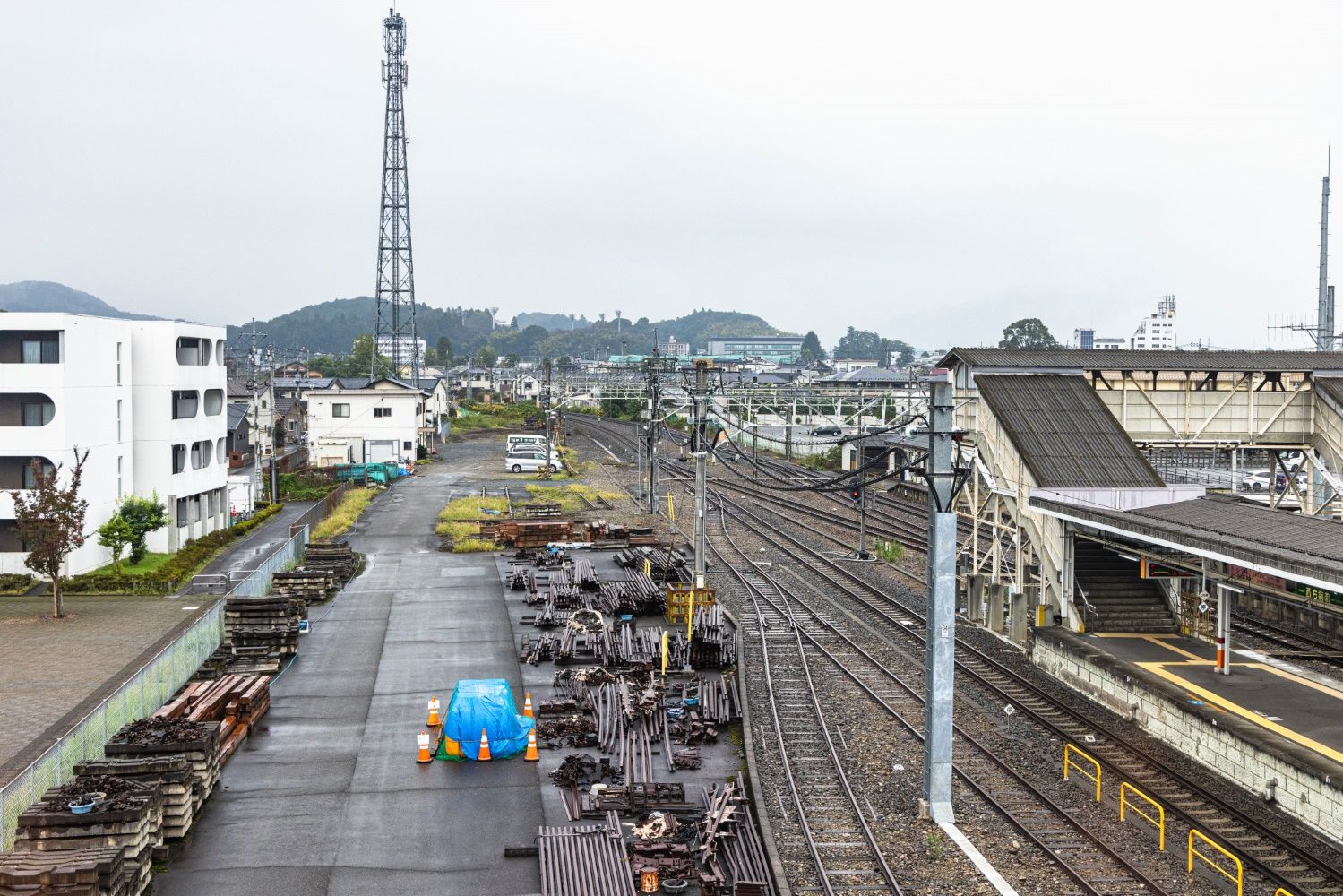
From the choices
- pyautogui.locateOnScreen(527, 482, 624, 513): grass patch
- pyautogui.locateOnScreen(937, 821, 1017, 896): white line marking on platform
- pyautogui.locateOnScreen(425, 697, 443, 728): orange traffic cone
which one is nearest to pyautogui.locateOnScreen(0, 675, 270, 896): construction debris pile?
pyautogui.locateOnScreen(425, 697, 443, 728): orange traffic cone

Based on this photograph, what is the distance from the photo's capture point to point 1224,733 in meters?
15.0

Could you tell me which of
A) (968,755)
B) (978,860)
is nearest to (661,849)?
(978,860)

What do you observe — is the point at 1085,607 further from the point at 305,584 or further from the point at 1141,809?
the point at 305,584

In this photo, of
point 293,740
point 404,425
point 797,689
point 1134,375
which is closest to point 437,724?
point 293,740

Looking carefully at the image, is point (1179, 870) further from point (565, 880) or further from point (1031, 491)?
point (1031, 491)

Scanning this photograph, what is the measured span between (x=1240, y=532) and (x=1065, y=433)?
290 inches

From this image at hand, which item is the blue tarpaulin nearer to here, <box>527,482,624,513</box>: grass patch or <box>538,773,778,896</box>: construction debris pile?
<box>538,773,778,896</box>: construction debris pile

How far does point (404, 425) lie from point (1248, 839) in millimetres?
56678

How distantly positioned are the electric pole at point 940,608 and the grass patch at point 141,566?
24033mm

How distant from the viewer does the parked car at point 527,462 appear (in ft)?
200

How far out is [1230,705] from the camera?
16234 millimetres

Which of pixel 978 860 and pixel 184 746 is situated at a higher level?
pixel 184 746

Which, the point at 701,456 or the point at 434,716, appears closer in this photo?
the point at 434,716

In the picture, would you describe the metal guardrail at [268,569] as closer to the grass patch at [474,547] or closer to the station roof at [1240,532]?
the grass patch at [474,547]
